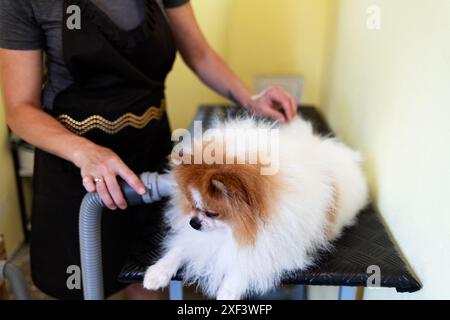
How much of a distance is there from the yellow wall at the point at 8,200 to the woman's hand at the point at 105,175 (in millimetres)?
888

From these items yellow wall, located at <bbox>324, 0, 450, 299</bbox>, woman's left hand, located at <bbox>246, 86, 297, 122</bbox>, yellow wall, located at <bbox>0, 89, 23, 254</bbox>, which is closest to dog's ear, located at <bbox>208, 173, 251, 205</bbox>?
yellow wall, located at <bbox>324, 0, 450, 299</bbox>

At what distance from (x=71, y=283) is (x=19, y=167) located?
2.83ft

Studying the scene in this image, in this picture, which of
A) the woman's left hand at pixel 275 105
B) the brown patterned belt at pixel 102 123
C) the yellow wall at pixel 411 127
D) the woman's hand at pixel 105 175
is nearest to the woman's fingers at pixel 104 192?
the woman's hand at pixel 105 175

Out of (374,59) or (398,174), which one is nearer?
(398,174)

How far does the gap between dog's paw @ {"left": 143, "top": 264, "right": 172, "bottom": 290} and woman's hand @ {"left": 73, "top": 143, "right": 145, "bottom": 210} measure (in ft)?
0.45

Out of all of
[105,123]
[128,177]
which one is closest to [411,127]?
[128,177]

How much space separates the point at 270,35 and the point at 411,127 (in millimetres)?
1259

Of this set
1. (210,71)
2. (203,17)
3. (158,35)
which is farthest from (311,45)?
(158,35)

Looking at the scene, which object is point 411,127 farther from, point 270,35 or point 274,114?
point 270,35

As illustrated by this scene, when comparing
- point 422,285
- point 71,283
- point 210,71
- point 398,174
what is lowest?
point 71,283

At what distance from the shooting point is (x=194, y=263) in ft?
2.72

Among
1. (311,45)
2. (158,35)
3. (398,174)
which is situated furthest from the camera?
(311,45)

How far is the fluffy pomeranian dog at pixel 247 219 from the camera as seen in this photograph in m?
0.72

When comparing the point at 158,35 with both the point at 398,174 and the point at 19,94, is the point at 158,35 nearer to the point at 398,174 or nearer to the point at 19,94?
the point at 19,94
